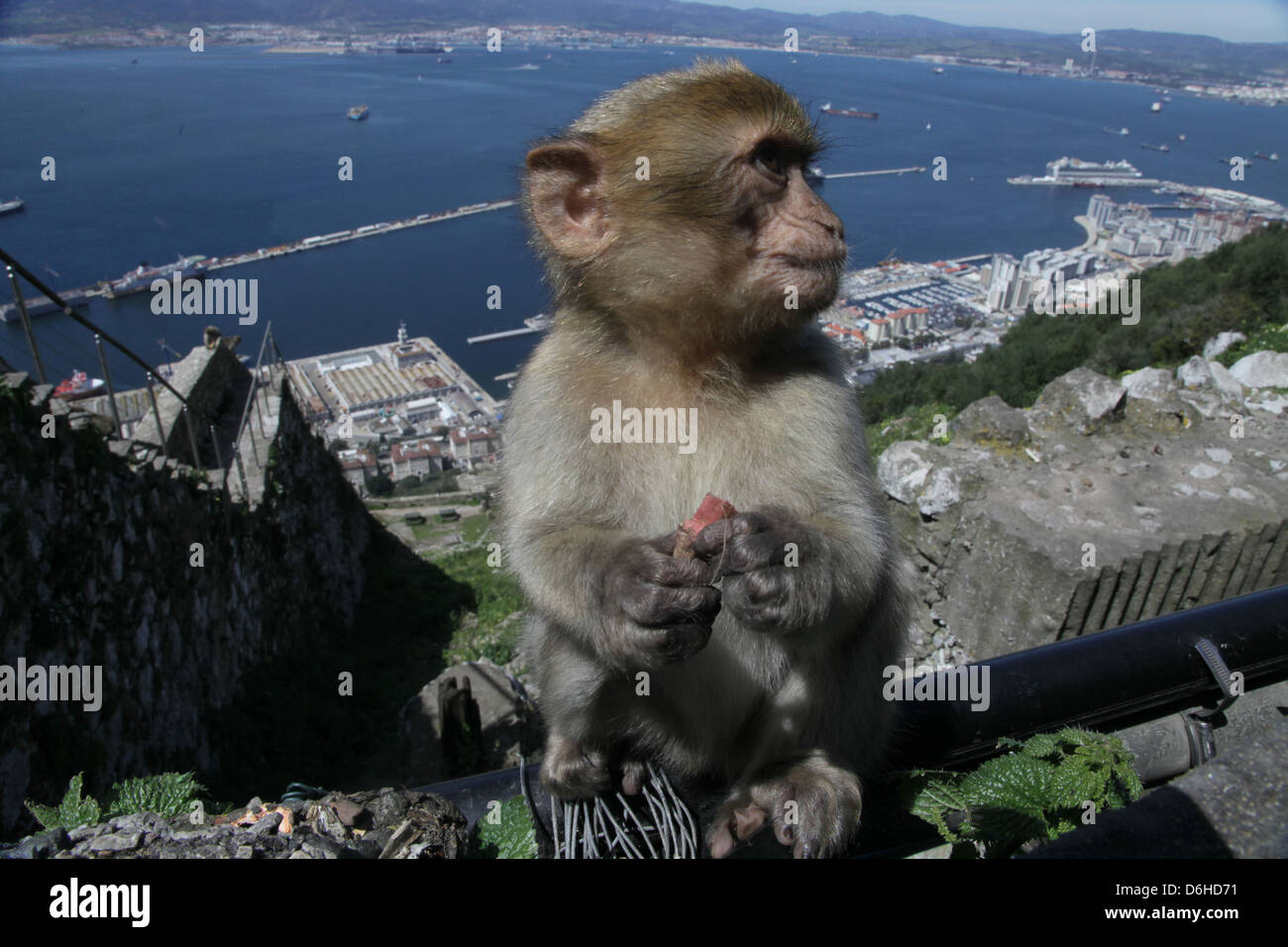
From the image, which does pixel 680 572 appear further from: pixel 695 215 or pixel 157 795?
pixel 157 795

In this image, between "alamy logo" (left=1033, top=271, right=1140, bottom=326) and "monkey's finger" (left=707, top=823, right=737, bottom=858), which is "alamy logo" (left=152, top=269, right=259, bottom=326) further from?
→ "alamy logo" (left=1033, top=271, right=1140, bottom=326)

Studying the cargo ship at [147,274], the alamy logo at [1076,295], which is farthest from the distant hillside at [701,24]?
the alamy logo at [1076,295]

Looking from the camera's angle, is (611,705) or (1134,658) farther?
(611,705)

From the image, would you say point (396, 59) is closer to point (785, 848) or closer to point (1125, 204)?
point (1125, 204)

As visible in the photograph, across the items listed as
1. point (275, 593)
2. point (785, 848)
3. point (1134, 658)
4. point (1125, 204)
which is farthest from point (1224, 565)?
point (1125, 204)

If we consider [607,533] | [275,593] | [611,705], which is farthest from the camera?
[275,593]
